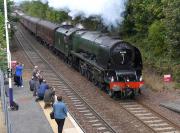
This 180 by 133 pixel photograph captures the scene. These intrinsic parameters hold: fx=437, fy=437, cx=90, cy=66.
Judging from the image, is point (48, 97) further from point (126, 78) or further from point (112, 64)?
point (126, 78)

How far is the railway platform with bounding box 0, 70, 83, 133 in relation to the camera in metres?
15.9

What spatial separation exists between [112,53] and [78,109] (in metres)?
3.43

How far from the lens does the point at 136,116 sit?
60.9 feet

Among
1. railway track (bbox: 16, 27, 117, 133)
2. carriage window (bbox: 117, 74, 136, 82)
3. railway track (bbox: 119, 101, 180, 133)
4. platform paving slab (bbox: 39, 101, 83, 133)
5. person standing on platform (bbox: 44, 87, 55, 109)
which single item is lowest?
railway track (bbox: 16, 27, 117, 133)

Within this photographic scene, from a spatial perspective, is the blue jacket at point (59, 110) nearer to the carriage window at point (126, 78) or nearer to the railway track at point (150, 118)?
the railway track at point (150, 118)

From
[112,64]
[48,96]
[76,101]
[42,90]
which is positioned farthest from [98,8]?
[48,96]

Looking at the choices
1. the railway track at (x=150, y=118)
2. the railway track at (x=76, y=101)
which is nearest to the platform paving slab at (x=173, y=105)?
the railway track at (x=150, y=118)

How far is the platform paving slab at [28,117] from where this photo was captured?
1581cm

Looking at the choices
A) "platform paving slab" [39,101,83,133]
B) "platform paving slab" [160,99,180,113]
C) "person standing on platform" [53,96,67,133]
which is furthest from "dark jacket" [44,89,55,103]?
"platform paving slab" [160,99,180,113]

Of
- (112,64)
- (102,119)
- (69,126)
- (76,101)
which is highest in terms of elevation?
(112,64)

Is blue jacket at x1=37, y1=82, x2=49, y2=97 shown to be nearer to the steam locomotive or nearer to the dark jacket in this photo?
the dark jacket

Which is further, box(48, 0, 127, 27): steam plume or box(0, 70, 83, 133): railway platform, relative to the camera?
box(48, 0, 127, 27): steam plume

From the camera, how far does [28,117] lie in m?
17.5

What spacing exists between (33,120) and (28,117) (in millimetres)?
554
